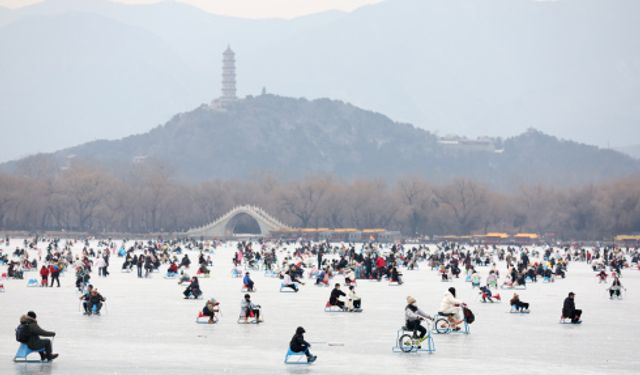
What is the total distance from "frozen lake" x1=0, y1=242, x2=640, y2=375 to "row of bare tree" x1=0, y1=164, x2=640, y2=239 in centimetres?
9339

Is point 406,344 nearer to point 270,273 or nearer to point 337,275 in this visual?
point 337,275

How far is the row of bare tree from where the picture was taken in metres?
138

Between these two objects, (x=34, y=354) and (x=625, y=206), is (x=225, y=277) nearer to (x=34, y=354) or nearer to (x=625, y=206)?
(x=34, y=354)

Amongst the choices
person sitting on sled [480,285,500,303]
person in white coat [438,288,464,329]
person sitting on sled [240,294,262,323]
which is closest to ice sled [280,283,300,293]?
person sitting on sled [480,285,500,303]

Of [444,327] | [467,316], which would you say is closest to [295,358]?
[444,327]

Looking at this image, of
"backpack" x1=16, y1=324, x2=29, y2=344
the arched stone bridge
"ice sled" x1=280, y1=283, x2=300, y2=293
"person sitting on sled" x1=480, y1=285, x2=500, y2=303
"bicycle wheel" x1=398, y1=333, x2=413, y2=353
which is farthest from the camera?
the arched stone bridge

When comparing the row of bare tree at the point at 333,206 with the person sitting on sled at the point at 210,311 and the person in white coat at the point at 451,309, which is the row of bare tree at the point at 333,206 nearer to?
the person in white coat at the point at 451,309

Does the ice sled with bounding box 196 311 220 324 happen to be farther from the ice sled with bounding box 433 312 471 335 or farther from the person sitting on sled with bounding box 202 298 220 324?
the ice sled with bounding box 433 312 471 335

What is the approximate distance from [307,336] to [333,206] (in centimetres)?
12076

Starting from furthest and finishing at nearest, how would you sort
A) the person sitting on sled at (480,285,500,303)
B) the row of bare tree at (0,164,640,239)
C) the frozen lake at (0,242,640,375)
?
the row of bare tree at (0,164,640,239) → the person sitting on sled at (480,285,500,303) → the frozen lake at (0,242,640,375)

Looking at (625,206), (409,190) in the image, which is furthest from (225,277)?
(409,190)

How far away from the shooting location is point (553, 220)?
14100 cm

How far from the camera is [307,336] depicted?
28641 mm

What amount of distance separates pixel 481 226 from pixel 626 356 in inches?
4735
